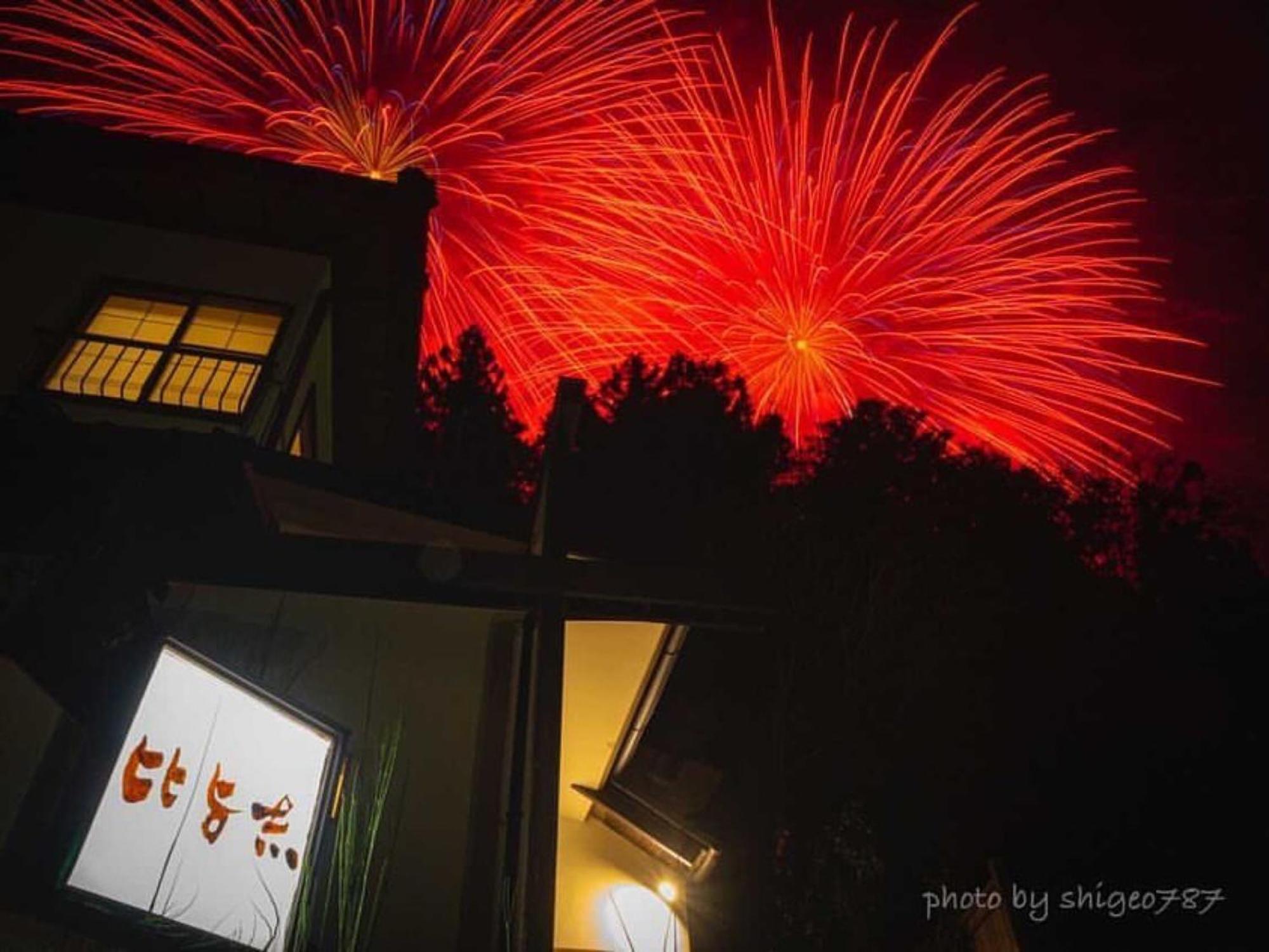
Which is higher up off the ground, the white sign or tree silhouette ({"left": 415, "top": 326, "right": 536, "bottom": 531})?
tree silhouette ({"left": 415, "top": 326, "right": 536, "bottom": 531})

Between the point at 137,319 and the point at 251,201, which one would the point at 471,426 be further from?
the point at 137,319

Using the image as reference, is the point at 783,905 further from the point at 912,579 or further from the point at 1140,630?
the point at 1140,630

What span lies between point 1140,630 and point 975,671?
129 inches

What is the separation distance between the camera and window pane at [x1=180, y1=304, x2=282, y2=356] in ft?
24.3

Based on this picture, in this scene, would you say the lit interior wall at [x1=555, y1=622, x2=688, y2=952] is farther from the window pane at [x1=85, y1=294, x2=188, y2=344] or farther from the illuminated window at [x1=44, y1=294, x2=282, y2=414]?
the window pane at [x1=85, y1=294, x2=188, y2=344]

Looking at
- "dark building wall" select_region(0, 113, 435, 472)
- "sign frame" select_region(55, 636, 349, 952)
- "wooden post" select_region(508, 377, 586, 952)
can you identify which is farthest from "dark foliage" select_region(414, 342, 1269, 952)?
"sign frame" select_region(55, 636, 349, 952)

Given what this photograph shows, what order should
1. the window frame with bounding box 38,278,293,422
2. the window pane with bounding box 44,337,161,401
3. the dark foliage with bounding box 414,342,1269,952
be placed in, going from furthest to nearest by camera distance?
the dark foliage with bounding box 414,342,1269,952 < the window pane with bounding box 44,337,161,401 < the window frame with bounding box 38,278,293,422

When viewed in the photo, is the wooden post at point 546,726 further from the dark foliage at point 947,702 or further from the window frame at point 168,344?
the dark foliage at point 947,702

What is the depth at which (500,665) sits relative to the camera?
18.5 ft

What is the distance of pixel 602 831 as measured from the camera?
5.79 meters

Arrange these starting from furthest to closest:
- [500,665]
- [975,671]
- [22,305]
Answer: [975,671] < [22,305] < [500,665]

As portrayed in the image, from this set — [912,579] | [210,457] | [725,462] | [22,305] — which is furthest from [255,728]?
[725,462]

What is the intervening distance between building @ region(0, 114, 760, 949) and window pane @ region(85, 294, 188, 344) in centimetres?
3

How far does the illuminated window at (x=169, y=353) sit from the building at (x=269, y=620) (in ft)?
0.08
